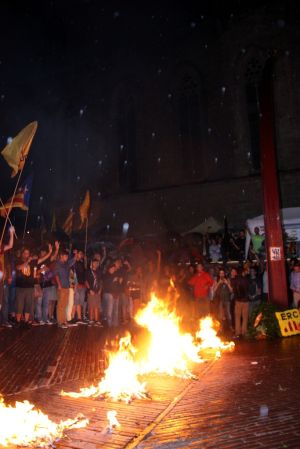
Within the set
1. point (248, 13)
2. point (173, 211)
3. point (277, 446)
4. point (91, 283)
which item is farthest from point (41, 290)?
point (248, 13)

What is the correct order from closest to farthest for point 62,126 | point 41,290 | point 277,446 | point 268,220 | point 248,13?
1. point 277,446
2. point 268,220
3. point 41,290
4. point 248,13
5. point 62,126

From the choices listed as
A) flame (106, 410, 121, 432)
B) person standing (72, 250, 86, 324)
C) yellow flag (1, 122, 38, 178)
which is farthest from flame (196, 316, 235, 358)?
yellow flag (1, 122, 38, 178)

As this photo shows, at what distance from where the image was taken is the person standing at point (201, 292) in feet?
35.1

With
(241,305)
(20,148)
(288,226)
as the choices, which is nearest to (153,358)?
(241,305)

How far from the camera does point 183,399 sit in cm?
507

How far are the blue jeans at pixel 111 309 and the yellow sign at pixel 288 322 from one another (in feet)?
14.8

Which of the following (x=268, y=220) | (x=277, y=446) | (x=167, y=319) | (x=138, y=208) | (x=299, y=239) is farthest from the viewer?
(x=138, y=208)

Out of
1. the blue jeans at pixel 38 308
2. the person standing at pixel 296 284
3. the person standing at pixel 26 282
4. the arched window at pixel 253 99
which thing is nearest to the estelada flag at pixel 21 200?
the person standing at pixel 26 282

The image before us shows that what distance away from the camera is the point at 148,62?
2267cm

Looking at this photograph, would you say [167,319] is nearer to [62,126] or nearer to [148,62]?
[148,62]

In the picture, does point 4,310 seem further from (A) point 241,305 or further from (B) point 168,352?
(A) point 241,305

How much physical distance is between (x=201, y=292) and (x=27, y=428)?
287 inches

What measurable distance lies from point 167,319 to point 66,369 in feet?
9.42

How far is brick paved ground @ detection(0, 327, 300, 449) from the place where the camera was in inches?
153
